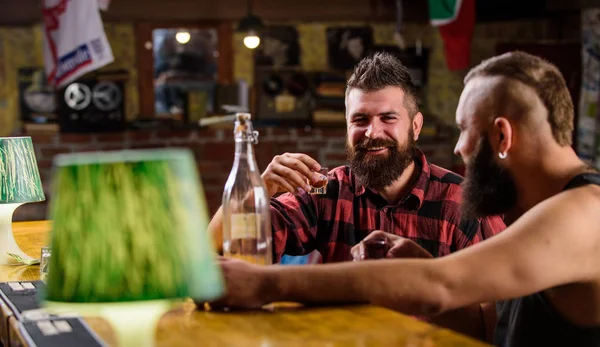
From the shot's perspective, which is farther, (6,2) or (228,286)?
(6,2)

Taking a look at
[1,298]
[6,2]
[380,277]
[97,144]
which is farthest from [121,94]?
[380,277]

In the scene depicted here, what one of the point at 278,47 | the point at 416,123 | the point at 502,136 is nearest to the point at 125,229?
the point at 502,136

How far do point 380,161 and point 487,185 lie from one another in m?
0.81

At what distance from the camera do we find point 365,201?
2721 millimetres

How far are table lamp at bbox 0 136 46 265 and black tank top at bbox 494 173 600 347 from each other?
4.40 feet

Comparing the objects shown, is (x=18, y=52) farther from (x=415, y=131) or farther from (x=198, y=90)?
(x=415, y=131)

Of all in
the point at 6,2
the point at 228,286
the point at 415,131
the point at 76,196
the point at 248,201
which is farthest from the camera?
the point at 6,2

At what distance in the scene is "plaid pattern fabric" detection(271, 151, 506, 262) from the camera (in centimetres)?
258

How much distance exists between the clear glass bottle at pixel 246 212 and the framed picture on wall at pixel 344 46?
5.15 meters

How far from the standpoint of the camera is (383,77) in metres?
2.76

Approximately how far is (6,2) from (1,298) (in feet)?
16.5

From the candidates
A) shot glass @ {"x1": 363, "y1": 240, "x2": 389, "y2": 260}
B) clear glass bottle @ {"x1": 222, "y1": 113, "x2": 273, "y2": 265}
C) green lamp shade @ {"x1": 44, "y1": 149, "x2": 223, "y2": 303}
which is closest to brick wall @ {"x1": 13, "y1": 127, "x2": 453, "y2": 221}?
clear glass bottle @ {"x1": 222, "y1": 113, "x2": 273, "y2": 265}

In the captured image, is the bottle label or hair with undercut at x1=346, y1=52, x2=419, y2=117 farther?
hair with undercut at x1=346, y1=52, x2=419, y2=117

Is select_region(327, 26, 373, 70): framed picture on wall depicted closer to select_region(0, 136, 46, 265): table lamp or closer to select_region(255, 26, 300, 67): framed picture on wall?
select_region(255, 26, 300, 67): framed picture on wall
